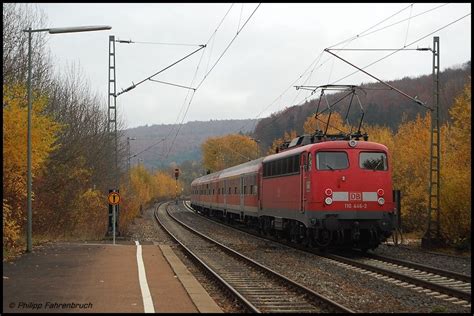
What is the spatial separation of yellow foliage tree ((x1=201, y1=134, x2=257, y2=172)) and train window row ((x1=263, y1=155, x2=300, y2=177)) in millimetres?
55996

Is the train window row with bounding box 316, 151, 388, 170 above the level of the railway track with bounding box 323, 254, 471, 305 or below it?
above

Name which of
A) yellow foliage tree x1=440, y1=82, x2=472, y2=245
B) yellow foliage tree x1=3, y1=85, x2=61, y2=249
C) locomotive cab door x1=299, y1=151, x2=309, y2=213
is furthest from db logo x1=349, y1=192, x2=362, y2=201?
yellow foliage tree x1=3, y1=85, x2=61, y2=249

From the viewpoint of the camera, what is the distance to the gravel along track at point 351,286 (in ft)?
34.0

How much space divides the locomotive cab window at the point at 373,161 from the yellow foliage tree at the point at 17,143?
9.98 metres

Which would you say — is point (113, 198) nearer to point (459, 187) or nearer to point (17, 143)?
point (17, 143)

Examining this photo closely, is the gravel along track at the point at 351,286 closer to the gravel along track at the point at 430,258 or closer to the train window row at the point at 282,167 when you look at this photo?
the gravel along track at the point at 430,258

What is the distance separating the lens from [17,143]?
17391 millimetres

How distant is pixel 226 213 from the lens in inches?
1606

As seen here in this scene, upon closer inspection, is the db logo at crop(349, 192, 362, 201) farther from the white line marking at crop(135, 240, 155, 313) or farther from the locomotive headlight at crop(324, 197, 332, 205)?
the white line marking at crop(135, 240, 155, 313)

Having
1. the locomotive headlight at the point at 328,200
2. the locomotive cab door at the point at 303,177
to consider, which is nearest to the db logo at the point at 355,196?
the locomotive headlight at the point at 328,200

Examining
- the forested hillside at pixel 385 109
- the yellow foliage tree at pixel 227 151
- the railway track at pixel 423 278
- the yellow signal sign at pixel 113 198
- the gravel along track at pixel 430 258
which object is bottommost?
the gravel along track at pixel 430 258

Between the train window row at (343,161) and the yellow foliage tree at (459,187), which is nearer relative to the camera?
Answer: the train window row at (343,161)

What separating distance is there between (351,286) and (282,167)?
1036 cm

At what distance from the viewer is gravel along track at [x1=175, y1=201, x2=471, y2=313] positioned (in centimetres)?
1036
